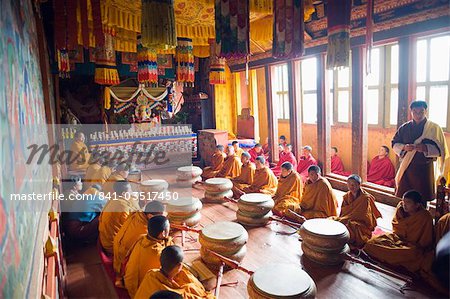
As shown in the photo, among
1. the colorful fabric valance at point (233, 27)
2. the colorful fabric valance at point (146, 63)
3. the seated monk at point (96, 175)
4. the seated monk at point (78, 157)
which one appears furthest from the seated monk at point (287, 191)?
the seated monk at point (78, 157)

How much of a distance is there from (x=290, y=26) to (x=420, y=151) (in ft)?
9.87

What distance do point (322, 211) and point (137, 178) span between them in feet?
16.3

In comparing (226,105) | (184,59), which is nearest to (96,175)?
(184,59)

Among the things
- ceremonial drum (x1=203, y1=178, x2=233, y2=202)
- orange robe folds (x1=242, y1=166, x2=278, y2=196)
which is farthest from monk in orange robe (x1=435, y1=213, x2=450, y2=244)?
ceremonial drum (x1=203, y1=178, x2=233, y2=202)

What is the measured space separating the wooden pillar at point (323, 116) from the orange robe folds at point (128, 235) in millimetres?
5798

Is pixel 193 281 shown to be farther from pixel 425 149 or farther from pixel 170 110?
pixel 170 110

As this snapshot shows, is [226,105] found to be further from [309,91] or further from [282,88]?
[309,91]

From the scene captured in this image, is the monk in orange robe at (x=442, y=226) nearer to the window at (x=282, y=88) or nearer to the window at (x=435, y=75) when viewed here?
the window at (x=435, y=75)

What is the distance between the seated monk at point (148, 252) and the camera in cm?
346

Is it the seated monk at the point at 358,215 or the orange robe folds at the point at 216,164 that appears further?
the orange robe folds at the point at 216,164

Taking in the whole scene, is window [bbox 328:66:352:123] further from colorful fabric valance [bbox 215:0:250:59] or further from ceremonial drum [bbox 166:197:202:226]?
ceremonial drum [bbox 166:197:202:226]

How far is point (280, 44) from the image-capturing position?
5.51 meters

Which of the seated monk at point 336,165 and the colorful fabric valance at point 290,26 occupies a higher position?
the colorful fabric valance at point 290,26

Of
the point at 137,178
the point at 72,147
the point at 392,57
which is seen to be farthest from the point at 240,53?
the point at 72,147
